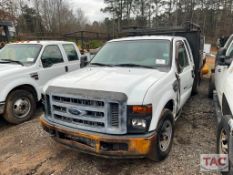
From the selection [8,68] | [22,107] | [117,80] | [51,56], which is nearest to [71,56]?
[51,56]

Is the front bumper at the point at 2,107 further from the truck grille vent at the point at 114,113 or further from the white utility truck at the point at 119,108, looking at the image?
the truck grille vent at the point at 114,113

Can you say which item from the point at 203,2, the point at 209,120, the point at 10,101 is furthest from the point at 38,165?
the point at 203,2

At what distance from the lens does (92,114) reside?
2.88 meters

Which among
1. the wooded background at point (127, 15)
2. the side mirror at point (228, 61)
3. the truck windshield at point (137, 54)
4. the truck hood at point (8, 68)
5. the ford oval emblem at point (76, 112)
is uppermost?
the wooded background at point (127, 15)

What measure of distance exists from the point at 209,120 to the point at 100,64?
290cm

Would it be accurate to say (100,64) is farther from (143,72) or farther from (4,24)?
(4,24)

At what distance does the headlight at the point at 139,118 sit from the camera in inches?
107

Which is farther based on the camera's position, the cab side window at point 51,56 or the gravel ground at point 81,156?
the cab side window at point 51,56

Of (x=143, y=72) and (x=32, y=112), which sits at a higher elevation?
(x=143, y=72)

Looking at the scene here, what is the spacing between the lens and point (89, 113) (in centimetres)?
291

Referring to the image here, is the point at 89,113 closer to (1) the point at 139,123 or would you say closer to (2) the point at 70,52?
(1) the point at 139,123

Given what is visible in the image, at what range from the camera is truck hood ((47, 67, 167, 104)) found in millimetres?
2818

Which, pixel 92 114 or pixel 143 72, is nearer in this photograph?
pixel 92 114
